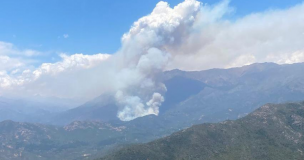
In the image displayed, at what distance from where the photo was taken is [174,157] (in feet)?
636

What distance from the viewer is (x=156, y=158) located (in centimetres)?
19000

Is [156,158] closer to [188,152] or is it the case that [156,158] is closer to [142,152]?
[142,152]

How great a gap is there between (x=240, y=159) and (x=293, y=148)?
40884 mm

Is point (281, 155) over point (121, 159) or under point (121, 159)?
under

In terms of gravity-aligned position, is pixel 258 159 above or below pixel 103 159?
below

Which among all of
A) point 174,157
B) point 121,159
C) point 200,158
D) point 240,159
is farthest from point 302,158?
point 121,159

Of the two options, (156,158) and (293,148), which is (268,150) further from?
(156,158)

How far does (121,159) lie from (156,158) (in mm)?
22805

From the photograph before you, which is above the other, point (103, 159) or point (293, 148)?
point (103, 159)

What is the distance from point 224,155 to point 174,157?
33.6 meters

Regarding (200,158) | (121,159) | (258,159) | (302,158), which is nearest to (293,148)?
(302,158)

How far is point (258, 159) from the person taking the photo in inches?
7411

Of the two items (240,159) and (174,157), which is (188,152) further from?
(240,159)

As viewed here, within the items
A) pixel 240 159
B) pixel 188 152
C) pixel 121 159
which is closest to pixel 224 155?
pixel 240 159
